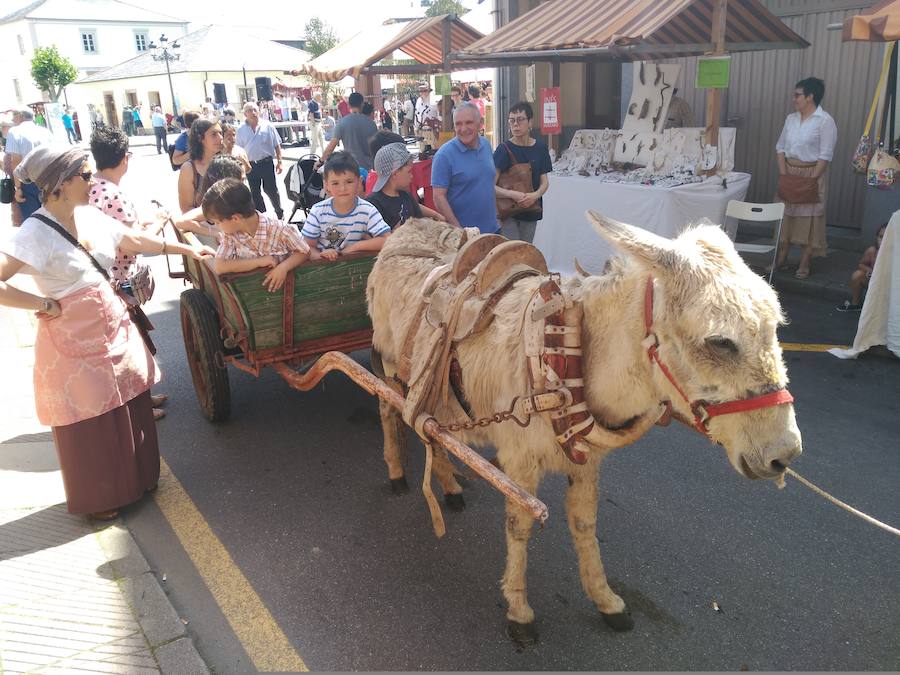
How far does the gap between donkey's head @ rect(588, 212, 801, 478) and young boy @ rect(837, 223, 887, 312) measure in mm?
5041

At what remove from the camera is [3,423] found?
516cm

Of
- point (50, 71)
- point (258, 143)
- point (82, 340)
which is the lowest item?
point (82, 340)

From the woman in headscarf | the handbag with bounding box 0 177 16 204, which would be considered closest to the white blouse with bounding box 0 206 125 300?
the woman in headscarf

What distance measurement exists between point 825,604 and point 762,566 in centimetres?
32

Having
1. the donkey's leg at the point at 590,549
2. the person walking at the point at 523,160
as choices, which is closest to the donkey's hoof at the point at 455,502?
the donkey's leg at the point at 590,549

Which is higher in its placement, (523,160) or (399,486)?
(523,160)

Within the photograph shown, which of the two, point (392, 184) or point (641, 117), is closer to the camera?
point (392, 184)

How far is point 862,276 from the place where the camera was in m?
6.63

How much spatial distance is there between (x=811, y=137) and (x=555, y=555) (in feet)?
20.8

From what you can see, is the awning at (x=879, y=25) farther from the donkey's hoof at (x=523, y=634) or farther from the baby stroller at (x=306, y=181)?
the baby stroller at (x=306, y=181)

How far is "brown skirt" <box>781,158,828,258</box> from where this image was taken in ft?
25.5

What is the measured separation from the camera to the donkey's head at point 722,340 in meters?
1.94

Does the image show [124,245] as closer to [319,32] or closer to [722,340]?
[722,340]

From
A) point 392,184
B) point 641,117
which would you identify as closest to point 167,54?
point 641,117
